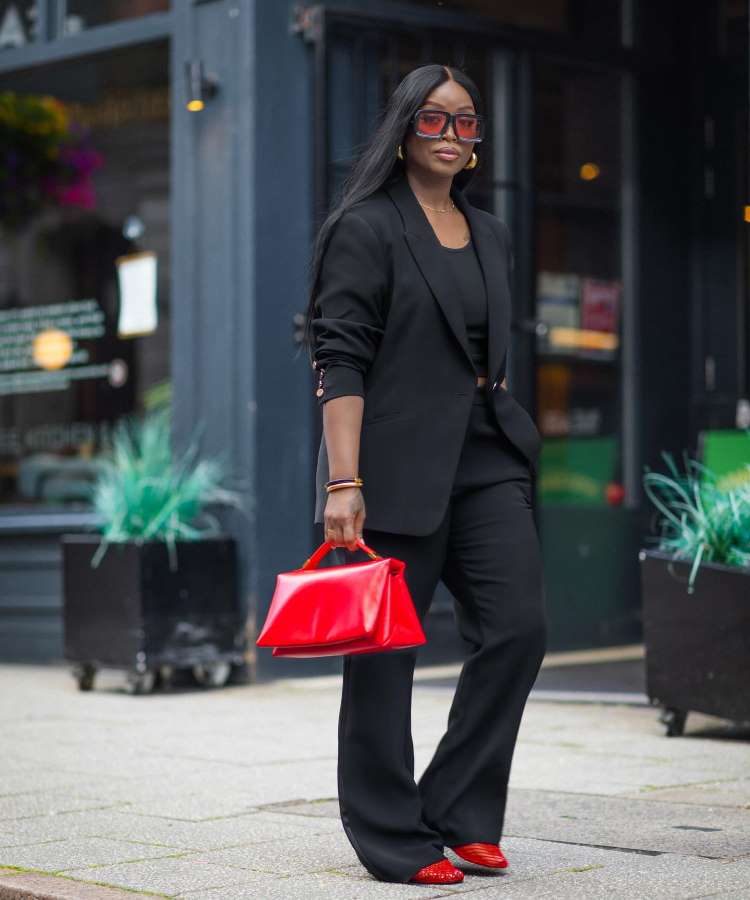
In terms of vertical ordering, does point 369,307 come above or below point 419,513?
above

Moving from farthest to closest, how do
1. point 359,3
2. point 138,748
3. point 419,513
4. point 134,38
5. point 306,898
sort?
point 134,38 < point 359,3 < point 138,748 < point 419,513 < point 306,898

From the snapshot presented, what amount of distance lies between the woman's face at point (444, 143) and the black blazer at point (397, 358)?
0.14 meters

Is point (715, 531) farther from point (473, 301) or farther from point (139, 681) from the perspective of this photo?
point (139, 681)

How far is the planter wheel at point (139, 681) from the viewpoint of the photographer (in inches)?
304

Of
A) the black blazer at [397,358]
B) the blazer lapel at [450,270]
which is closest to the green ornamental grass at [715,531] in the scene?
the blazer lapel at [450,270]

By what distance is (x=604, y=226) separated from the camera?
31.6 feet

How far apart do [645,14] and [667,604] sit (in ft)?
15.5

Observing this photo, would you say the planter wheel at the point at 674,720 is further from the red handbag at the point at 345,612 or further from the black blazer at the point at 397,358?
the red handbag at the point at 345,612

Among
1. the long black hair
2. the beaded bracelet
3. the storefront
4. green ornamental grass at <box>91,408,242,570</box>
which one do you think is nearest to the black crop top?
the long black hair

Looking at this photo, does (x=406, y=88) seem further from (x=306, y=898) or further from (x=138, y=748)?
(x=138, y=748)

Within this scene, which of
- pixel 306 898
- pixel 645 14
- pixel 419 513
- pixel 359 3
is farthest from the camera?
pixel 645 14

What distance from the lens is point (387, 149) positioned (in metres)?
3.92

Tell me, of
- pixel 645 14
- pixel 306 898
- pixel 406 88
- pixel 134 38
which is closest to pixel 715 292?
pixel 645 14

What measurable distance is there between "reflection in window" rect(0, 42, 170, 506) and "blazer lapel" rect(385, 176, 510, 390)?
5.02 m
